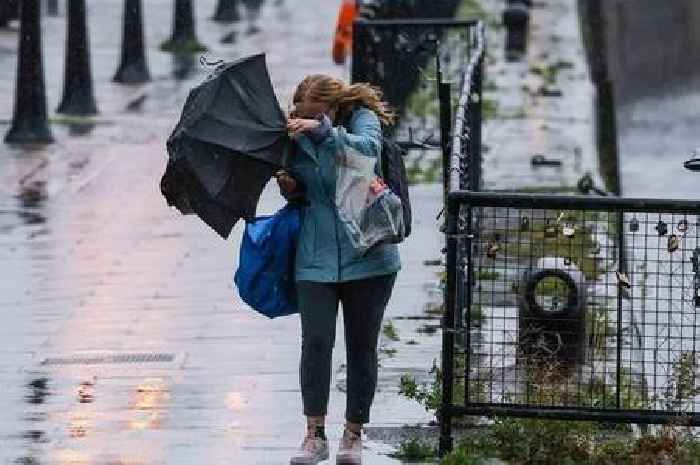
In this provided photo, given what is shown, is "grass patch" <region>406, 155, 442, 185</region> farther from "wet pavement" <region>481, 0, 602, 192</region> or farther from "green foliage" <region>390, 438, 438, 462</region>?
"green foliage" <region>390, 438, 438, 462</region>

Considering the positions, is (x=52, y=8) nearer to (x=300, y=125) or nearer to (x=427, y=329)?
(x=427, y=329)

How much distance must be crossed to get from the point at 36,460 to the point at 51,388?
194cm

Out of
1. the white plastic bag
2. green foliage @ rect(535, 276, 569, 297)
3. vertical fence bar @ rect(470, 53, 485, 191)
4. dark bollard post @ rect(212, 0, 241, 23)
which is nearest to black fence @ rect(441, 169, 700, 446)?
the white plastic bag

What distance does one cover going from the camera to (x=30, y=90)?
984 inches

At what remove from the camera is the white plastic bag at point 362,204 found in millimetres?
9438

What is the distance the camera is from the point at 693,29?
38750mm

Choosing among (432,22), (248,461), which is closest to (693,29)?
(432,22)

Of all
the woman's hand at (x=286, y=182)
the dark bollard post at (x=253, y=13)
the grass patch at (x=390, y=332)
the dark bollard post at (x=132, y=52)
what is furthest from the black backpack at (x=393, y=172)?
the dark bollard post at (x=253, y=13)

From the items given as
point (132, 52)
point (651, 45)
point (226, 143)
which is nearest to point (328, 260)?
point (226, 143)

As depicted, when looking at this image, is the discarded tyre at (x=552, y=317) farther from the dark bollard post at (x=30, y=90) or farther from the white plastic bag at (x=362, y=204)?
the dark bollard post at (x=30, y=90)

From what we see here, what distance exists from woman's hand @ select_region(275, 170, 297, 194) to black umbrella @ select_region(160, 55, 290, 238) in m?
0.04

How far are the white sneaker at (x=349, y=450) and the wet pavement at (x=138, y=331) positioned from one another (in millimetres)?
170

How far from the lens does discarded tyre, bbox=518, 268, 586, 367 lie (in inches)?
404

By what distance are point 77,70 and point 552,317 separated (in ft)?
53.5
